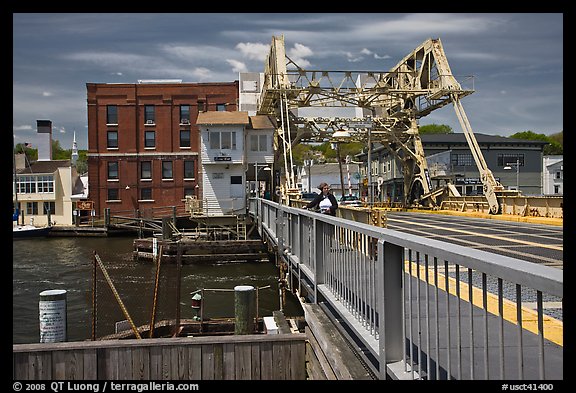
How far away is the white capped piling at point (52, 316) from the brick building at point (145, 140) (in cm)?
4495

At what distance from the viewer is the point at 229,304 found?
18.9 m

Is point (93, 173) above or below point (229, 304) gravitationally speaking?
above

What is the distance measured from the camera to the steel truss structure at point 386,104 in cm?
3197

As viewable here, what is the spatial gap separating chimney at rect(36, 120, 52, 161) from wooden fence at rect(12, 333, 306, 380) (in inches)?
2646

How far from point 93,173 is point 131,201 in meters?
5.17

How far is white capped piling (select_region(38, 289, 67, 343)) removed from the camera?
30.4ft

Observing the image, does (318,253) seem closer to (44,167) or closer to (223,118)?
(223,118)

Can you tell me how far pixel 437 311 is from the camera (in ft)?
10.3

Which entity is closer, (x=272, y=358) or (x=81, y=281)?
(x=272, y=358)

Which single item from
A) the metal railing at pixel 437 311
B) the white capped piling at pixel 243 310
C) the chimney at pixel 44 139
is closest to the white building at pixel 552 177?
the white capped piling at pixel 243 310

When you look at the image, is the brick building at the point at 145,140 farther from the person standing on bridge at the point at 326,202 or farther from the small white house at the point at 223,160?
the person standing on bridge at the point at 326,202
